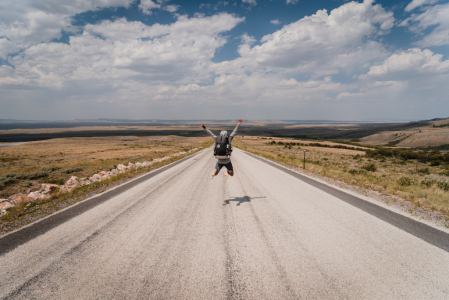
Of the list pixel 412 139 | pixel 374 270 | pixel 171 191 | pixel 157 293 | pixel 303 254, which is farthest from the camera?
pixel 412 139

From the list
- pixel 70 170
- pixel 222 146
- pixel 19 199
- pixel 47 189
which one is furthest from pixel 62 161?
pixel 222 146

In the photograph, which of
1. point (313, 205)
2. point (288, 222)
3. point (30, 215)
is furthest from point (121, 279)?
point (313, 205)

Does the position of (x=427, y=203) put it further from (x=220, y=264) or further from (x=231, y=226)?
(x=220, y=264)

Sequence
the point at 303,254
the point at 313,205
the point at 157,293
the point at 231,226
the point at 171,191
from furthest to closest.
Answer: the point at 171,191, the point at 313,205, the point at 231,226, the point at 303,254, the point at 157,293

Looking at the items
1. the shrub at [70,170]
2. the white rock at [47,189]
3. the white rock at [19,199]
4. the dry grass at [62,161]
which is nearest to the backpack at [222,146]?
the white rock at [19,199]

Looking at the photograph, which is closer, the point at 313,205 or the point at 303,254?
the point at 303,254

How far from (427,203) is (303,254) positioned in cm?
662

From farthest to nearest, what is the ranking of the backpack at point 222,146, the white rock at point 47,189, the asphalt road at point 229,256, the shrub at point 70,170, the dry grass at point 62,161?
the shrub at point 70,170 → the dry grass at point 62,161 → the white rock at point 47,189 → the backpack at point 222,146 → the asphalt road at point 229,256

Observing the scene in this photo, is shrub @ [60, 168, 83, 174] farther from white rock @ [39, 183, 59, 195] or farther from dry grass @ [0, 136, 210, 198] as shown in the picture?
white rock @ [39, 183, 59, 195]

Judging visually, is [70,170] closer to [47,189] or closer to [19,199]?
[47,189]

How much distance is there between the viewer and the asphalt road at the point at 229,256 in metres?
3.04

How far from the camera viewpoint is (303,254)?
3.92 meters

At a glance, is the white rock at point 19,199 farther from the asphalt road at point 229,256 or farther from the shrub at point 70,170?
the shrub at point 70,170

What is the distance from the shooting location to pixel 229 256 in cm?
389
